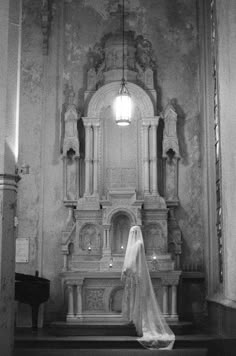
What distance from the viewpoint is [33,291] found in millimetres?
14039

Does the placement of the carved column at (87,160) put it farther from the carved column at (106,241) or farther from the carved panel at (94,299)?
the carved panel at (94,299)

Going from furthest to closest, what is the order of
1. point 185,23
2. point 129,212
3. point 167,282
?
point 185,23 < point 129,212 < point 167,282

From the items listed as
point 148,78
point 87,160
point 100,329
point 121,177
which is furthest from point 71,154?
point 100,329

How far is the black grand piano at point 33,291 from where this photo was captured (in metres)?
13.9

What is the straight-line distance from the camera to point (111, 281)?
1447cm

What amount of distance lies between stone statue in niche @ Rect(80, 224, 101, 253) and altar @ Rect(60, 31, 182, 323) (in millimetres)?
16

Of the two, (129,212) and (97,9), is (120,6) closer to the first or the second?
(97,9)

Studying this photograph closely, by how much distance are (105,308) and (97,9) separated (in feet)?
23.6

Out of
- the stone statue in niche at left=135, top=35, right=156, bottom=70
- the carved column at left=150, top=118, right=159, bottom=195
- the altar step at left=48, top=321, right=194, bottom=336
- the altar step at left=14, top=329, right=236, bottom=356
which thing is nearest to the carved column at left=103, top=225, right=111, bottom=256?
the carved column at left=150, top=118, right=159, bottom=195

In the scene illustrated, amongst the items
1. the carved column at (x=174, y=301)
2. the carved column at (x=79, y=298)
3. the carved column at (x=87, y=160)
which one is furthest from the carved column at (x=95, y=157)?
the carved column at (x=174, y=301)

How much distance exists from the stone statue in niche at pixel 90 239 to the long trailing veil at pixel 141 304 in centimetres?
270

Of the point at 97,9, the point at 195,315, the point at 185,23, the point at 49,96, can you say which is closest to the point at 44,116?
the point at 49,96

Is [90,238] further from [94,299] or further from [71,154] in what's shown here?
[71,154]

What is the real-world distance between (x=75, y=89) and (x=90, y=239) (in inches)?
143
